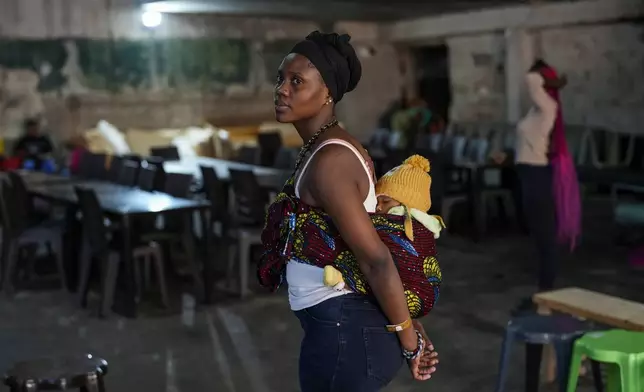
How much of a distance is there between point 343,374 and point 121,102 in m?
10.1

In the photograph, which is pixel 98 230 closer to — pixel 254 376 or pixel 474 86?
pixel 254 376

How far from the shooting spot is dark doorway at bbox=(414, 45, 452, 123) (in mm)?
13484

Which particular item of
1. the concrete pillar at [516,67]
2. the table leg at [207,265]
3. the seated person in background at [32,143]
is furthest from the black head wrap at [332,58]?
the concrete pillar at [516,67]

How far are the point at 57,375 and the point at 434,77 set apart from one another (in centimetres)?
1154

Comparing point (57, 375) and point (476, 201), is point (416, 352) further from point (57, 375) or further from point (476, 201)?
point (476, 201)

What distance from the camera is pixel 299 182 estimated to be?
1.98 metres

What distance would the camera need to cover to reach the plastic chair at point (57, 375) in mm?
2717

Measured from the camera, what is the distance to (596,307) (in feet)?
11.7

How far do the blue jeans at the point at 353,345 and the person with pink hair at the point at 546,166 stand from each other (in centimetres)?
325

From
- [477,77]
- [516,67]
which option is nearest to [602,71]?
[516,67]

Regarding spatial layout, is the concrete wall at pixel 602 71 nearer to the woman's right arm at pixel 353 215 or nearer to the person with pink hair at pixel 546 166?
the person with pink hair at pixel 546 166

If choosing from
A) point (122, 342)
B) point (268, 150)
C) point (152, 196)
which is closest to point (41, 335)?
point (122, 342)

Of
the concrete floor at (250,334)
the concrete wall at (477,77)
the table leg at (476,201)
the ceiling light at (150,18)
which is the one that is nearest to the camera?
the concrete floor at (250,334)

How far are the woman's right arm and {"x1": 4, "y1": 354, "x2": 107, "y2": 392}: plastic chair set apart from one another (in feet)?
4.19
